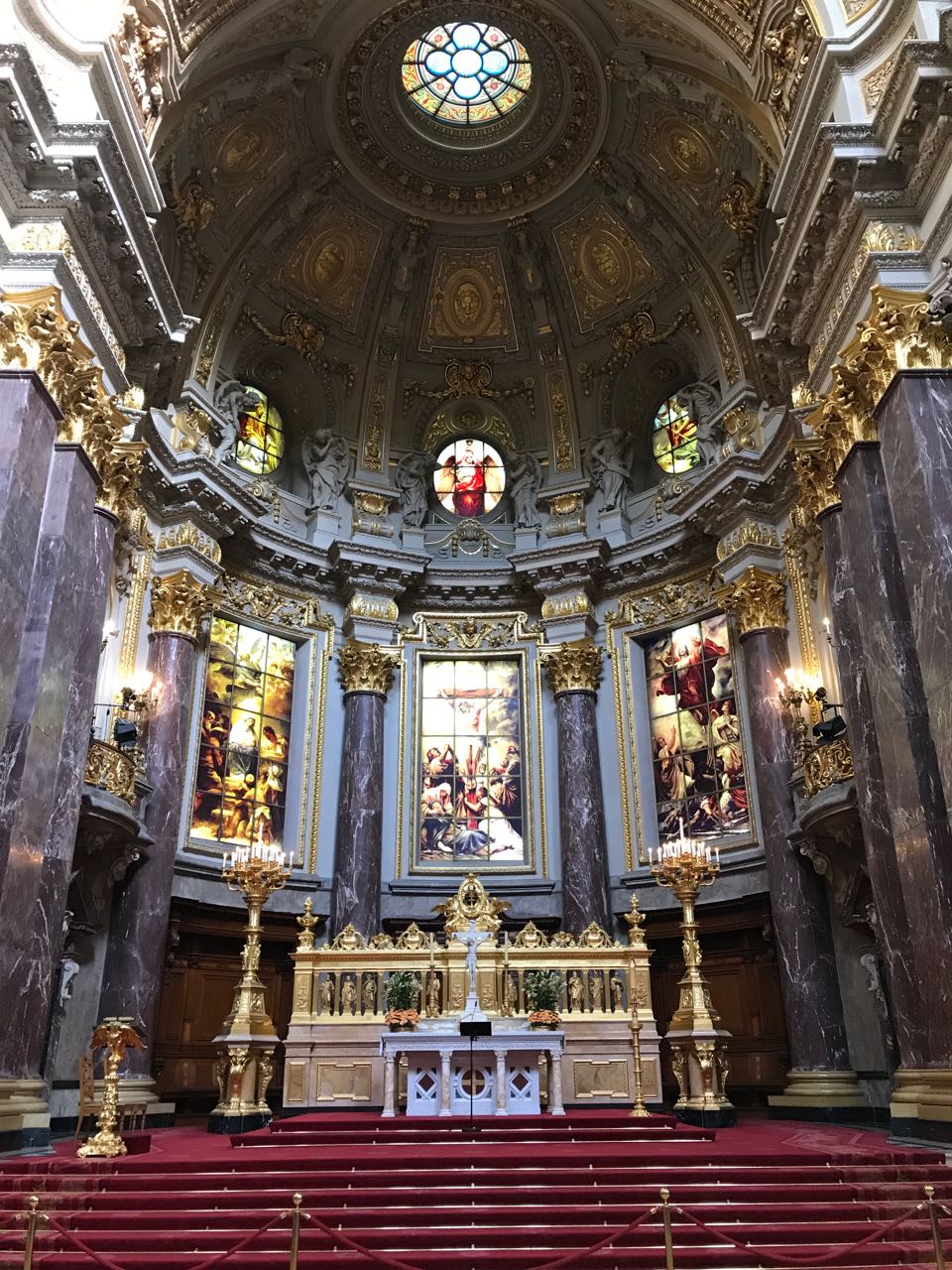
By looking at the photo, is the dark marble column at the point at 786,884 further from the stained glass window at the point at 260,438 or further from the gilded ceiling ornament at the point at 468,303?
the stained glass window at the point at 260,438

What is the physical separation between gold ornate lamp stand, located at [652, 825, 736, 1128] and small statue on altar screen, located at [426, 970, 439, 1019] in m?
3.15

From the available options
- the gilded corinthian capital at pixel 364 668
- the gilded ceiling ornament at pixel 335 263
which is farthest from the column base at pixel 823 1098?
the gilded ceiling ornament at pixel 335 263

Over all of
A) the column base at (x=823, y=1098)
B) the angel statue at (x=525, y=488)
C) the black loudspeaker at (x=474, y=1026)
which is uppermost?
the angel statue at (x=525, y=488)

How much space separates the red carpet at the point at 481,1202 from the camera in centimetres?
698

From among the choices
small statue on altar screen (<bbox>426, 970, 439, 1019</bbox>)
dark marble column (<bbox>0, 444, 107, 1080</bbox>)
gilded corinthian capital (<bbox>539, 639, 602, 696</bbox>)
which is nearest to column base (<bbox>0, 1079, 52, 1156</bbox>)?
dark marble column (<bbox>0, 444, 107, 1080</bbox>)

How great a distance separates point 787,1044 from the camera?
16.2 m

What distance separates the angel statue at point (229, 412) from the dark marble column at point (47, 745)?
7.55 m

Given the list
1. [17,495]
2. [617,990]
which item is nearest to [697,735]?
[617,990]

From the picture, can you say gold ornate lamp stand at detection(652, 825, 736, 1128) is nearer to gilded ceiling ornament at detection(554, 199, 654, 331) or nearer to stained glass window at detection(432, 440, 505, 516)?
stained glass window at detection(432, 440, 505, 516)

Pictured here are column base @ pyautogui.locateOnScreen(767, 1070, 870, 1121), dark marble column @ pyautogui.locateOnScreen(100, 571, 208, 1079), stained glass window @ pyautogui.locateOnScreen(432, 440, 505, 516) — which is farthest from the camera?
stained glass window @ pyautogui.locateOnScreen(432, 440, 505, 516)

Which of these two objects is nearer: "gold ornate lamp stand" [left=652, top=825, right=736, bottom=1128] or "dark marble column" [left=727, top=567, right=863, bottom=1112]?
"gold ornate lamp stand" [left=652, top=825, right=736, bottom=1128]

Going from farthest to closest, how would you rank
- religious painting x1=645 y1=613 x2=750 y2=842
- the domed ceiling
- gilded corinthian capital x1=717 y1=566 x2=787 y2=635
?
religious painting x1=645 y1=613 x2=750 y2=842 < the domed ceiling < gilded corinthian capital x1=717 y1=566 x2=787 y2=635

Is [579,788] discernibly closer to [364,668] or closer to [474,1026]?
[364,668]

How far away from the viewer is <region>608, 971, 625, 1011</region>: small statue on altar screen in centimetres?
1374
